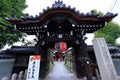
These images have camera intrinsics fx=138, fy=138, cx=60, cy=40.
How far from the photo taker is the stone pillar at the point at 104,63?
4.71 meters

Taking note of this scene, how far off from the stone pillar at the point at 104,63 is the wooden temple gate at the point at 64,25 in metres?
2.23

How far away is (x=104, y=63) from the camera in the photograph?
489cm

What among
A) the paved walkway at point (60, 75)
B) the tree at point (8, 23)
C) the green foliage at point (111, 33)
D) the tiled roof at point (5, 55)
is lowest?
the paved walkway at point (60, 75)

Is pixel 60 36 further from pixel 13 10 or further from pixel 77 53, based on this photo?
pixel 13 10

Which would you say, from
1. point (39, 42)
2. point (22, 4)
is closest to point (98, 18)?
point (39, 42)

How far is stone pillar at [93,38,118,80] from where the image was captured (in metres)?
4.71

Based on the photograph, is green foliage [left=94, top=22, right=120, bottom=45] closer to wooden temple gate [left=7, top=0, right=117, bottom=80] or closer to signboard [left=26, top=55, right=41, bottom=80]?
wooden temple gate [left=7, top=0, right=117, bottom=80]

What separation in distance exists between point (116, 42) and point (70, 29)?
2002 centimetres

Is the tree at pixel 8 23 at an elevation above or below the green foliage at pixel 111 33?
below

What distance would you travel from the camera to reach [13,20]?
7.16 metres

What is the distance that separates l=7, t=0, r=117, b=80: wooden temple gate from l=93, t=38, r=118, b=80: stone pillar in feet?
7.32

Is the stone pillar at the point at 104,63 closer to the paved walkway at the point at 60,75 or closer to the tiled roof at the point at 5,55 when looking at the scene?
the paved walkway at the point at 60,75

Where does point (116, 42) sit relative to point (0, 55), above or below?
above

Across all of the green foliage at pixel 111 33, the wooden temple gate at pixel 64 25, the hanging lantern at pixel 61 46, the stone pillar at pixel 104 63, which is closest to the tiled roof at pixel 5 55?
the wooden temple gate at pixel 64 25
